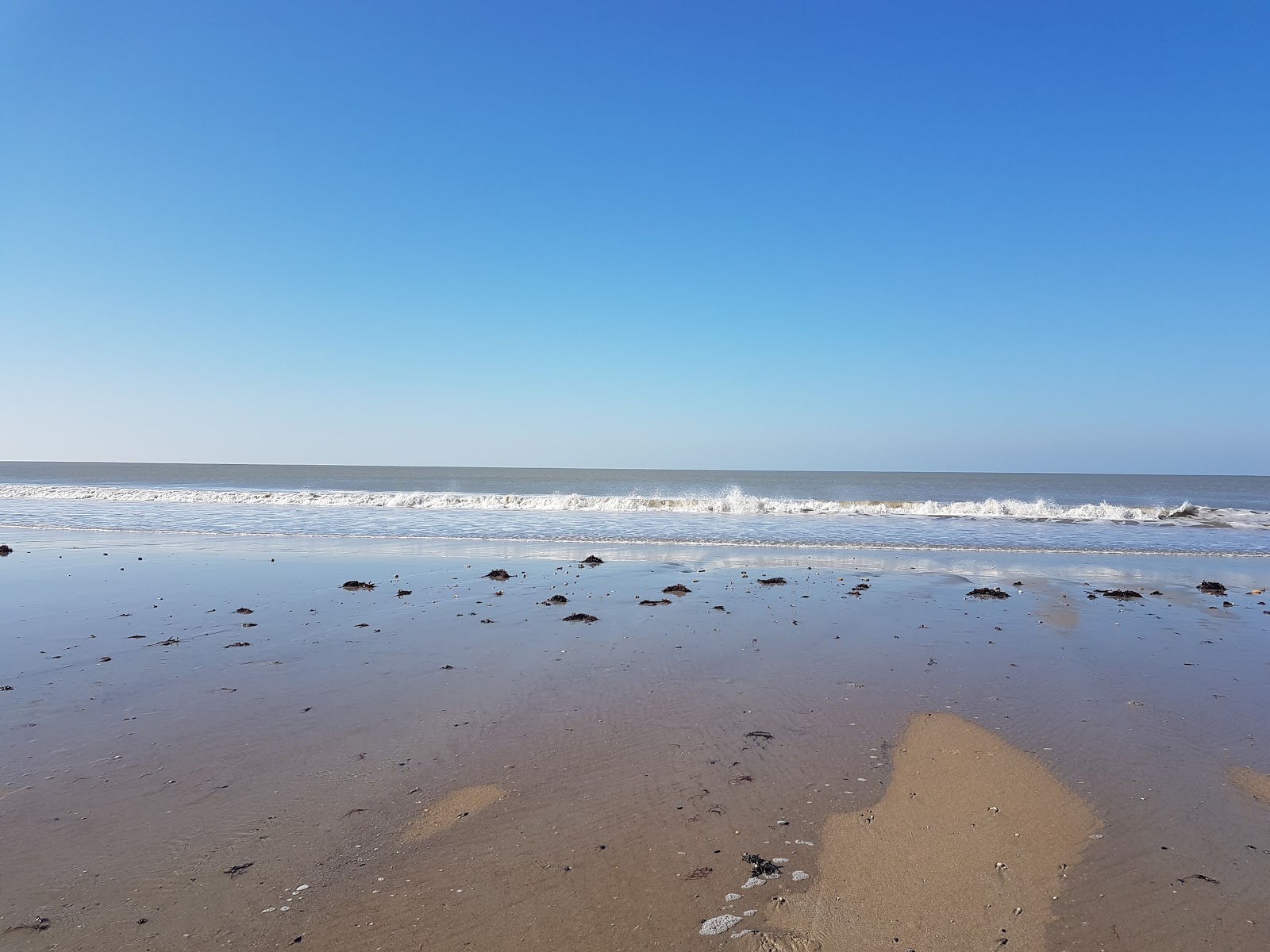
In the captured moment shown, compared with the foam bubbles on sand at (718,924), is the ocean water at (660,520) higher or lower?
higher

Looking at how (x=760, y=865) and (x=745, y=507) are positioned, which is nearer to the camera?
(x=760, y=865)

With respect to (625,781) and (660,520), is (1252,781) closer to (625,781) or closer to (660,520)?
(625,781)

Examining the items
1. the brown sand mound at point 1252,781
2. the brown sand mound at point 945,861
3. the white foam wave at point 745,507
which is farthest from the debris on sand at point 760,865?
the white foam wave at point 745,507

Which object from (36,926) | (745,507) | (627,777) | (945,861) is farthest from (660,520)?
(36,926)

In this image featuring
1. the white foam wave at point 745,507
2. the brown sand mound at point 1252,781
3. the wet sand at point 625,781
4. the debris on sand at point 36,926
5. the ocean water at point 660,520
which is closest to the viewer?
the debris on sand at point 36,926

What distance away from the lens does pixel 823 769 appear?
523 centimetres

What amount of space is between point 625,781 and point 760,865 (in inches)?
52.4

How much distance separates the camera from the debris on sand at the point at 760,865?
3842 millimetres

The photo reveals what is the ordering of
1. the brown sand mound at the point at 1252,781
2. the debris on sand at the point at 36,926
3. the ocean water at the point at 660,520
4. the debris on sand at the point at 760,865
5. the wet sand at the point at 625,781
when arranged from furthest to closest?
the ocean water at the point at 660,520, the brown sand mound at the point at 1252,781, the debris on sand at the point at 760,865, the wet sand at the point at 625,781, the debris on sand at the point at 36,926

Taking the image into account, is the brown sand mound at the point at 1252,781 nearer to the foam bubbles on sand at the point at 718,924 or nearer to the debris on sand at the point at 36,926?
the foam bubbles on sand at the point at 718,924

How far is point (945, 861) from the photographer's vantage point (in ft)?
13.2

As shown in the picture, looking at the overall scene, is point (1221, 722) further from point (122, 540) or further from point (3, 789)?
point (122, 540)

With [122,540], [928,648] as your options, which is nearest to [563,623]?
[928,648]

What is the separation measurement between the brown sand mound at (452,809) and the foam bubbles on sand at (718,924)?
1.75 metres
